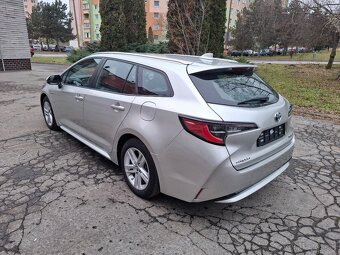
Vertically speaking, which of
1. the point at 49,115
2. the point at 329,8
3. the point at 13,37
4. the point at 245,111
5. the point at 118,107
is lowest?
the point at 49,115

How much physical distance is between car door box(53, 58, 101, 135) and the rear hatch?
5.80 ft

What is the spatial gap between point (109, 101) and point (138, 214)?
1.35 m

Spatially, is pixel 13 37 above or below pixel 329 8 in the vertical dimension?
below

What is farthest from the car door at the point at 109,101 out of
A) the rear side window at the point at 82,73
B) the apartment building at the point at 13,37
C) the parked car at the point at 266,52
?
the parked car at the point at 266,52

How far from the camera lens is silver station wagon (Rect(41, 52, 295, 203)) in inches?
98.1

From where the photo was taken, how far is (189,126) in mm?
2525

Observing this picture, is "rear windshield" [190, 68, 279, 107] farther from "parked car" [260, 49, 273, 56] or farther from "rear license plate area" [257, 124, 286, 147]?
"parked car" [260, 49, 273, 56]

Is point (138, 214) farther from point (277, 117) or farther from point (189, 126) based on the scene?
point (277, 117)

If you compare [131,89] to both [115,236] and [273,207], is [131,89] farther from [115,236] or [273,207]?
[273,207]

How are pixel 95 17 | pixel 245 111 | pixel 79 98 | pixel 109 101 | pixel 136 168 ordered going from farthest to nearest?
1. pixel 95 17
2. pixel 79 98
3. pixel 109 101
4. pixel 136 168
5. pixel 245 111

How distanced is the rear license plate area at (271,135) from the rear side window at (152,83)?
98 centimetres

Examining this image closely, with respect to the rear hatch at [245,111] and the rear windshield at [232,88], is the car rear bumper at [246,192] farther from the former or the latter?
the rear windshield at [232,88]

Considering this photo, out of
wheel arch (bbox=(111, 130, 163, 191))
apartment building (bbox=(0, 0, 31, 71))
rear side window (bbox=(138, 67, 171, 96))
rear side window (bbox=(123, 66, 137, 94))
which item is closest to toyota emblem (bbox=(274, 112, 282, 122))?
rear side window (bbox=(138, 67, 171, 96))

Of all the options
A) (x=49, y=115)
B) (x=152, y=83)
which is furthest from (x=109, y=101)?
(x=49, y=115)
